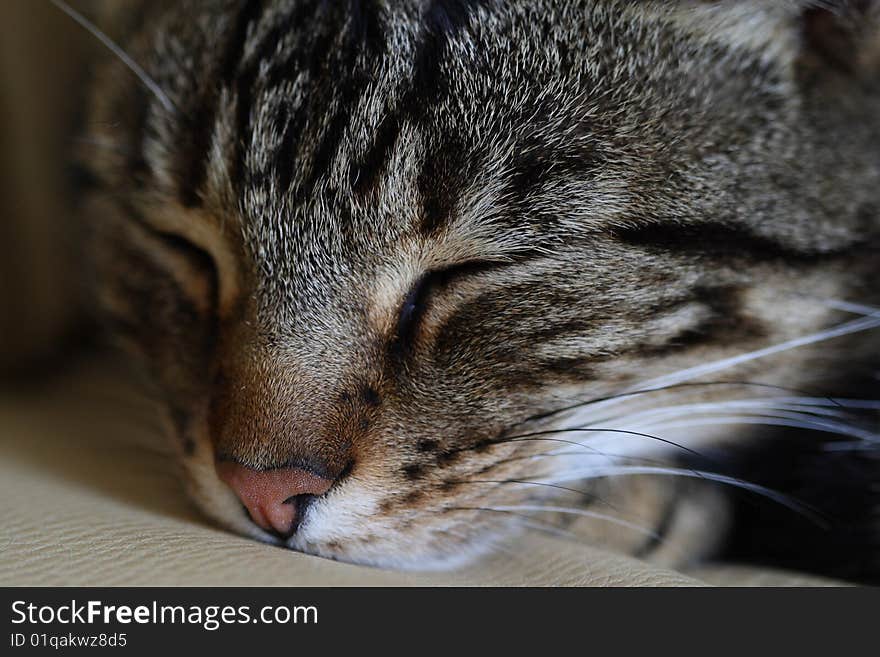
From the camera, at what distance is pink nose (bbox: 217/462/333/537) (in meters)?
0.75

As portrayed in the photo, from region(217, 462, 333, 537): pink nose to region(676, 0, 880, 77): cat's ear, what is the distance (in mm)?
543

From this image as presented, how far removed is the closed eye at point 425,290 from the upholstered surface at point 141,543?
8.3 inches

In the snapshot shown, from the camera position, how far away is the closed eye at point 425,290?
2.65 ft

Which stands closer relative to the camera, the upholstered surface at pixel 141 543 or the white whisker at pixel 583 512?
the upholstered surface at pixel 141 543

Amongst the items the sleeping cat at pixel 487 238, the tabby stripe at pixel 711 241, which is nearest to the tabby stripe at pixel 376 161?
the sleeping cat at pixel 487 238

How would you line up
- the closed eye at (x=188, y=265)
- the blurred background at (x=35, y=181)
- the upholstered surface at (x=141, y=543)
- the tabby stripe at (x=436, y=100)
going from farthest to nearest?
the blurred background at (x=35, y=181)
the closed eye at (x=188, y=265)
the tabby stripe at (x=436, y=100)
the upholstered surface at (x=141, y=543)

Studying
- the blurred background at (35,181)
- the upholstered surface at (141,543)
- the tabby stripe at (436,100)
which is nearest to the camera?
the upholstered surface at (141,543)

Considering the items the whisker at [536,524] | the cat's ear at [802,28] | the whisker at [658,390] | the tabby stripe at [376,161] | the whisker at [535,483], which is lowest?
the whisker at [536,524]

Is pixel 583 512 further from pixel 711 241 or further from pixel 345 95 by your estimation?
pixel 345 95

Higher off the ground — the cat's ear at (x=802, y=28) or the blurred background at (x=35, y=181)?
the cat's ear at (x=802, y=28)

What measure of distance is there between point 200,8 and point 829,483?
0.84m

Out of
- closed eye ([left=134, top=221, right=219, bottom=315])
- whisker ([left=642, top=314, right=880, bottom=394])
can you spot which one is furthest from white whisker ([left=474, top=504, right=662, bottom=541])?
closed eye ([left=134, top=221, right=219, bottom=315])

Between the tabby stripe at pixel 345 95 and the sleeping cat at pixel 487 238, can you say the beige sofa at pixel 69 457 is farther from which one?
the tabby stripe at pixel 345 95
